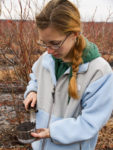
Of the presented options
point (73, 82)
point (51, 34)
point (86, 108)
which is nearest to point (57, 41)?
point (51, 34)

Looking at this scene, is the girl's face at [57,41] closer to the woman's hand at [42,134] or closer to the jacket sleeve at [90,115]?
the jacket sleeve at [90,115]

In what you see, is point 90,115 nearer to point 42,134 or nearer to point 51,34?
point 42,134

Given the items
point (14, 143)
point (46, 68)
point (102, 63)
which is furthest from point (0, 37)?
point (102, 63)

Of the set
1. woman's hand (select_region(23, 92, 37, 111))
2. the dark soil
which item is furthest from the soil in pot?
woman's hand (select_region(23, 92, 37, 111))

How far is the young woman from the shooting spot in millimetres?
1115

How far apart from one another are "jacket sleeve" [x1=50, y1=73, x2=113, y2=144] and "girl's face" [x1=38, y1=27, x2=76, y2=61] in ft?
0.96

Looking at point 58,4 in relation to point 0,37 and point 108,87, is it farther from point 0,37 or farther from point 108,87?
point 0,37

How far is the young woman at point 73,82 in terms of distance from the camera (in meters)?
1.12

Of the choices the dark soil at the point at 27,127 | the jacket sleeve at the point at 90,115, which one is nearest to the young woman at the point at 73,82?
the jacket sleeve at the point at 90,115

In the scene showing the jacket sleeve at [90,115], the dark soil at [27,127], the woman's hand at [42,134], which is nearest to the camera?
the jacket sleeve at [90,115]

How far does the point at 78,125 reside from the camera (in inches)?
45.4

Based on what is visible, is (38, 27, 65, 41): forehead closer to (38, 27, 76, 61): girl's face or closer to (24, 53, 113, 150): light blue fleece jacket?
(38, 27, 76, 61): girl's face

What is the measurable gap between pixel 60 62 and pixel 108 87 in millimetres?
424

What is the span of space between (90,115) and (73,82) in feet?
0.76
